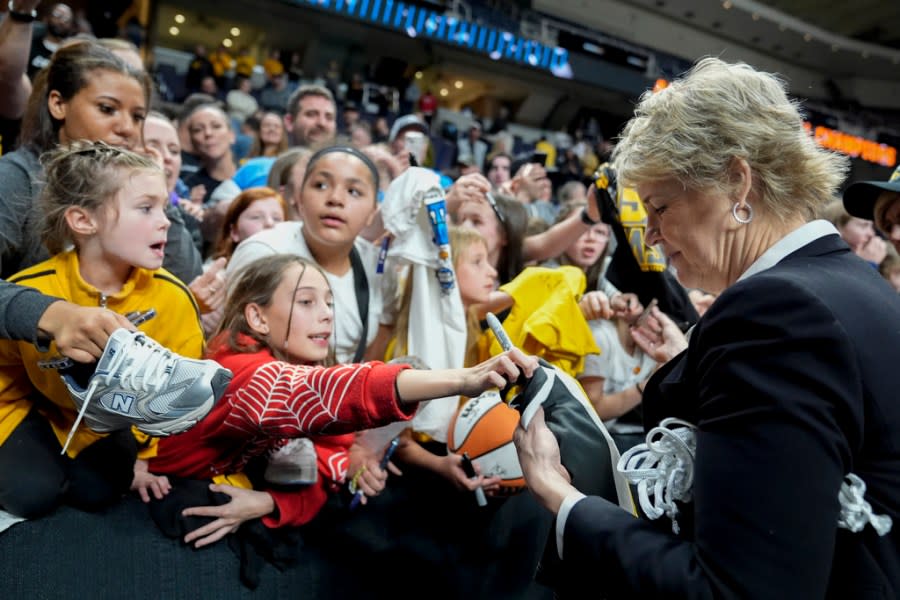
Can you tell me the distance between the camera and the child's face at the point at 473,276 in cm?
261

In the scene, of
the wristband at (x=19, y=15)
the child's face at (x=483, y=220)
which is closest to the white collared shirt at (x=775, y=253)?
the child's face at (x=483, y=220)

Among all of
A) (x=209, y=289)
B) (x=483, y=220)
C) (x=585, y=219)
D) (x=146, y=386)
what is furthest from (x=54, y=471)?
(x=585, y=219)

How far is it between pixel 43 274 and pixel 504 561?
1.59 metres

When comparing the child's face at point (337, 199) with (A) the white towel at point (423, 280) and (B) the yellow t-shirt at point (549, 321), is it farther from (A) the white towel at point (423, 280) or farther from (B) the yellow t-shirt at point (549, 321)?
(B) the yellow t-shirt at point (549, 321)

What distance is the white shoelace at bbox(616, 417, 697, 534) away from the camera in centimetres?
114

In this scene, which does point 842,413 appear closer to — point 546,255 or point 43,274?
point 43,274

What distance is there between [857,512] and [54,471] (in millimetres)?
1700

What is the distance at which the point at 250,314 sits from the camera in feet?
6.46

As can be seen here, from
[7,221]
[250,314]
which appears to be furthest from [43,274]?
[250,314]

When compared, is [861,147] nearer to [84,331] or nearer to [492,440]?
[492,440]

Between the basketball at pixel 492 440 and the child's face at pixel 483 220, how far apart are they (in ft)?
3.48

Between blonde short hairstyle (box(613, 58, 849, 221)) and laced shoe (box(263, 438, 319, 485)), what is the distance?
1.21m

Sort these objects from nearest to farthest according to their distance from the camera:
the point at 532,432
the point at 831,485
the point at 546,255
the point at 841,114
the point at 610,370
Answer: the point at 831,485
the point at 532,432
the point at 610,370
the point at 546,255
the point at 841,114

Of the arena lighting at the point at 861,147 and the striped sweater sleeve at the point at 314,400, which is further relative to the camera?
the arena lighting at the point at 861,147
